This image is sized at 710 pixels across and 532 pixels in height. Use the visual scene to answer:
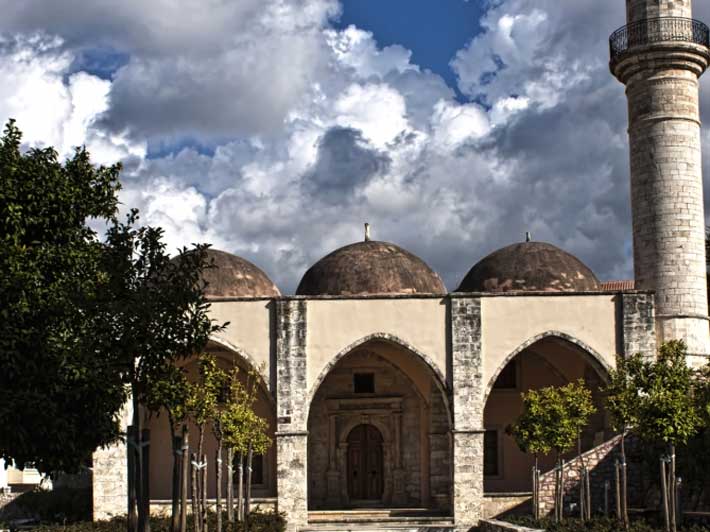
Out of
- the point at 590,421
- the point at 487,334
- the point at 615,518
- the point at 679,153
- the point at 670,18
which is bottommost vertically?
the point at 615,518

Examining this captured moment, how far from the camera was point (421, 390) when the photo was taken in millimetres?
28766

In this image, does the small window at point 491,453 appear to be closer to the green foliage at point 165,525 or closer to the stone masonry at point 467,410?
the stone masonry at point 467,410

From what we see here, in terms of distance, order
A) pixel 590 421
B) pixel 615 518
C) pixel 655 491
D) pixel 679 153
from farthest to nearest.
Result: pixel 590 421, pixel 679 153, pixel 655 491, pixel 615 518

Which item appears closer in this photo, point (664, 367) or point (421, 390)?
point (664, 367)

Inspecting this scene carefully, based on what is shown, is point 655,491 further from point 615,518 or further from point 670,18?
point 670,18

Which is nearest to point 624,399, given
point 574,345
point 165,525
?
point 574,345

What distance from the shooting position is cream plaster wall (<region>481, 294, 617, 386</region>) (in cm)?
2609

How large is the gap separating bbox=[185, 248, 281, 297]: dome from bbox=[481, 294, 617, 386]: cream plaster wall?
248 inches

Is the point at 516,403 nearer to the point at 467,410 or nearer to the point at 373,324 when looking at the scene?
the point at 467,410

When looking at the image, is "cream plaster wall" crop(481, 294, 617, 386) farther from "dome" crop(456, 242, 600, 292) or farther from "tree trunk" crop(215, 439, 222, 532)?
"tree trunk" crop(215, 439, 222, 532)

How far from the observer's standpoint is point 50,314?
13820 millimetres

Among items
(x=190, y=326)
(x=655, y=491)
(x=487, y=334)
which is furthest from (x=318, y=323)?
(x=190, y=326)

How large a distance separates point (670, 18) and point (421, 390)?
1059 centimetres

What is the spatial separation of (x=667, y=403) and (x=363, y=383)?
1252 centimetres
